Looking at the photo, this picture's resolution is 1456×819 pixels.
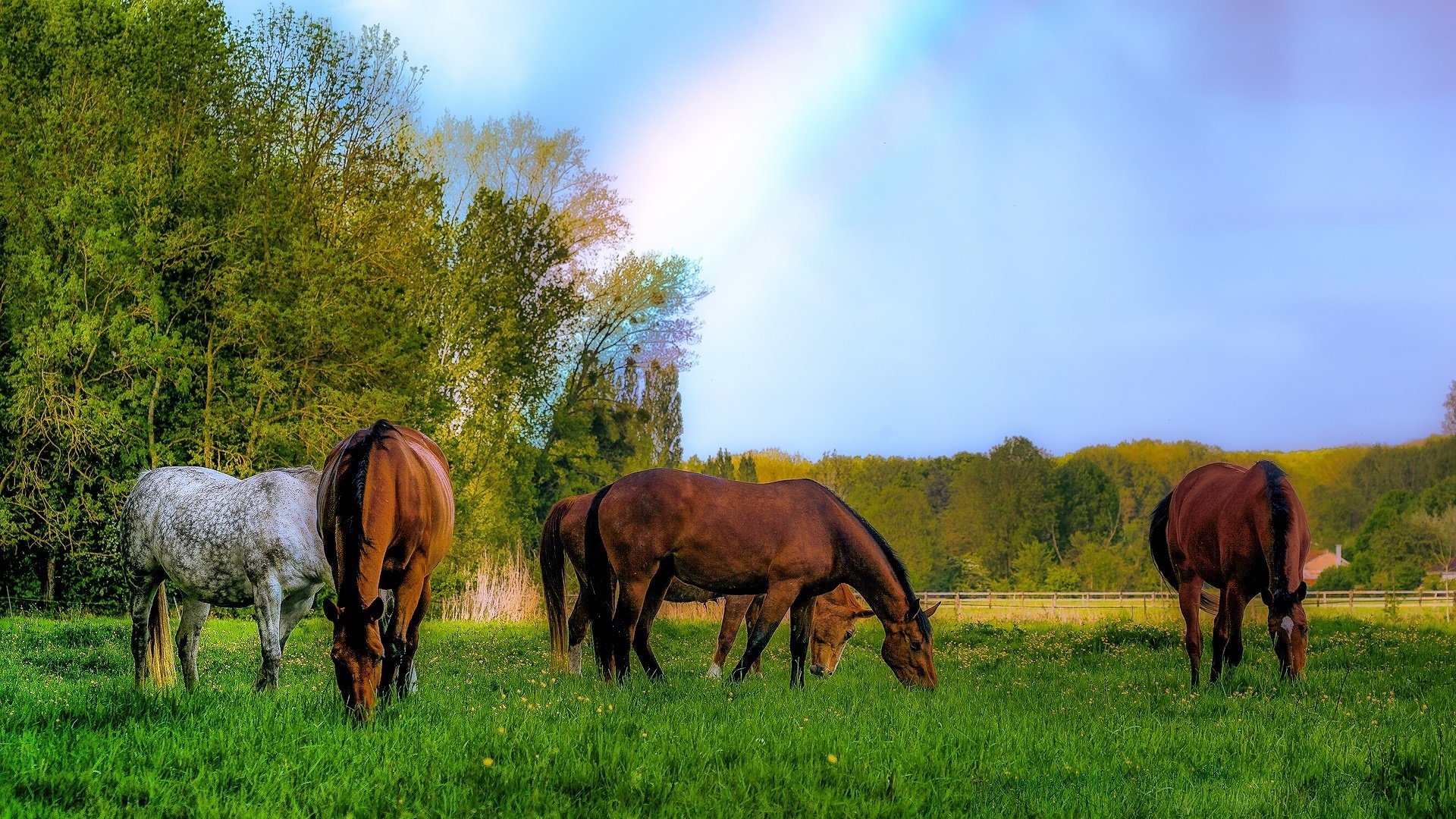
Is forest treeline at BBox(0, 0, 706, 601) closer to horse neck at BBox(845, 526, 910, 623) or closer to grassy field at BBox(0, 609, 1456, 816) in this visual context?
grassy field at BBox(0, 609, 1456, 816)

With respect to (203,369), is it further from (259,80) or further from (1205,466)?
(1205,466)

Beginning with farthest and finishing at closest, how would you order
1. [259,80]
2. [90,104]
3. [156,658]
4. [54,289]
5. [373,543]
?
1. [259,80]
2. [90,104]
3. [54,289]
4. [156,658]
5. [373,543]

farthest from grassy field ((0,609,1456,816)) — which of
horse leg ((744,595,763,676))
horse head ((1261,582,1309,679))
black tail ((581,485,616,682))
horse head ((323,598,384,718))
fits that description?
horse leg ((744,595,763,676))

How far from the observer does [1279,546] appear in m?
10.0

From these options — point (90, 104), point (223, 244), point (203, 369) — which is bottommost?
point (203, 369)

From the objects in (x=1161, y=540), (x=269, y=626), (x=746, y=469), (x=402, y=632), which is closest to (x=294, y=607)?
(x=269, y=626)

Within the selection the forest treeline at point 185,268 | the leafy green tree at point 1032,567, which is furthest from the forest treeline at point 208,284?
the leafy green tree at point 1032,567

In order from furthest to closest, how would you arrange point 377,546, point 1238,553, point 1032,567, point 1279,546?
point 1032,567 → point 1238,553 → point 1279,546 → point 377,546

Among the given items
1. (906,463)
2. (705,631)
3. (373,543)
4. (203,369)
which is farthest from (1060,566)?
(373,543)

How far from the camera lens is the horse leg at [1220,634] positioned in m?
10.9

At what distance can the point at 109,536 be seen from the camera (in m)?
19.9

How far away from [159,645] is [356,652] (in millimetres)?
4224

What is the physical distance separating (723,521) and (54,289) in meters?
15.3

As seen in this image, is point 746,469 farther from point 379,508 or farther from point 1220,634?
point 379,508
